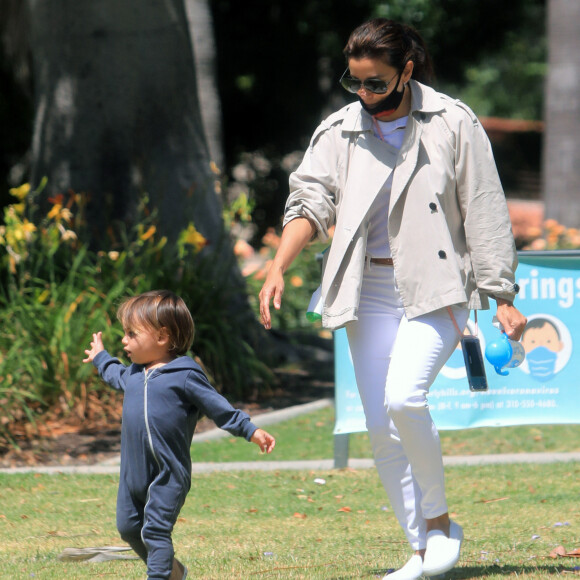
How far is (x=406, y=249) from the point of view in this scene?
3.82 meters

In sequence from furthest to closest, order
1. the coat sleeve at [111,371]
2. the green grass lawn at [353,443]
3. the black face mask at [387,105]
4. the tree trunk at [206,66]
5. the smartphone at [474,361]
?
the tree trunk at [206,66] → the green grass lawn at [353,443] → the smartphone at [474,361] → the black face mask at [387,105] → the coat sleeve at [111,371]

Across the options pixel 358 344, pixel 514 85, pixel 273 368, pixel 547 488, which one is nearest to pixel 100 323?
pixel 273 368

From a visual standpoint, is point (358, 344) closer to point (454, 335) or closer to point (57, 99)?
point (454, 335)

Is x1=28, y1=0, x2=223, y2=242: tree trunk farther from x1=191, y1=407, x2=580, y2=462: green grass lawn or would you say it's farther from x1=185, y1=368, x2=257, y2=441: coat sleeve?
x1=185, y1=368, x2=257, y2=441: coat sleeve

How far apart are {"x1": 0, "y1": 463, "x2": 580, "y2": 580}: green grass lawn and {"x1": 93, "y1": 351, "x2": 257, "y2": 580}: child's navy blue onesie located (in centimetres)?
67

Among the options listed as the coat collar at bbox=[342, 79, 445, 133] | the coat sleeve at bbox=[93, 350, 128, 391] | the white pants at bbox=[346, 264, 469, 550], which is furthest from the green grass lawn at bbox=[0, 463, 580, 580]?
the coat collar at bbox=[342, 79, 445, 133]

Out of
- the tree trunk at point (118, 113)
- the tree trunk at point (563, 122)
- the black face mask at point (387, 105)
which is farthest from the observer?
the tree trunk at point (563, 122)

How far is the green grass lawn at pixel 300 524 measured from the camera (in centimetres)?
432

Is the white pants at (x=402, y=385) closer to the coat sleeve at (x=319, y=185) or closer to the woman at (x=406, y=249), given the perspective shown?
the woman at (x=406, y=249)

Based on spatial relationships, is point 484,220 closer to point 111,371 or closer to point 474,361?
point 474,361

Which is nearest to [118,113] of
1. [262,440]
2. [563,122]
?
[262,440]

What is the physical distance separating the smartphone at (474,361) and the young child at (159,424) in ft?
2.82

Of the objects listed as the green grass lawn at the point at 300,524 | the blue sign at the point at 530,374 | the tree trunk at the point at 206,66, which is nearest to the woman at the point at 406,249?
the green grass lawn at the point at 300,524

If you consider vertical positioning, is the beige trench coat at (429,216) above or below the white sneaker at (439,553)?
above
